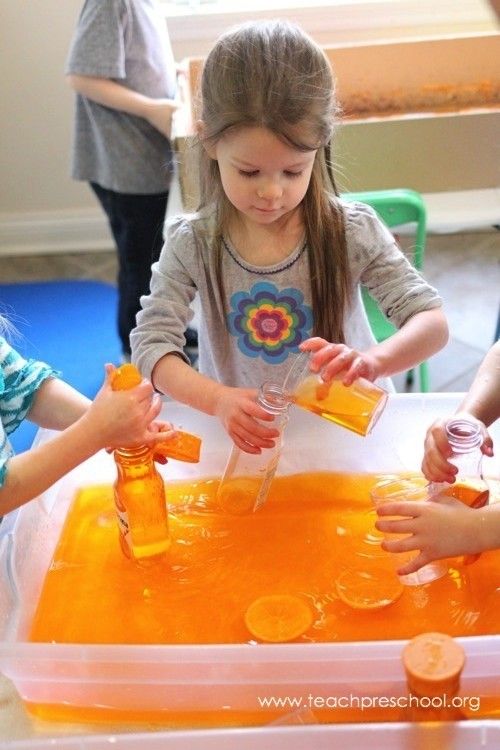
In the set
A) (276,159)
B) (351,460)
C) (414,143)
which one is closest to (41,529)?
(351,460)

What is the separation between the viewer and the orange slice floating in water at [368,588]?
73cm

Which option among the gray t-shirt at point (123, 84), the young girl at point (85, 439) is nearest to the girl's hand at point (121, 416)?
the young girl at point (85, 439)

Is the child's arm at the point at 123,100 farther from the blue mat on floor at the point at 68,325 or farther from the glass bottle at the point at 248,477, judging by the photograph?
the glass bottle at the point at 248,477

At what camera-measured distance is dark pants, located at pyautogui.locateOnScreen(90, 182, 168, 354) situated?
177 cm

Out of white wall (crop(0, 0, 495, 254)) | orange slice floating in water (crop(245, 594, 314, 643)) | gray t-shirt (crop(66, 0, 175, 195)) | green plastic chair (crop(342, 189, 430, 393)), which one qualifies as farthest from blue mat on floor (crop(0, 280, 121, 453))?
orange slice floating in water (crop(245, 594, 314, 643))

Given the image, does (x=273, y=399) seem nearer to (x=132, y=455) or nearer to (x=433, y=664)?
(x=132, y=455)

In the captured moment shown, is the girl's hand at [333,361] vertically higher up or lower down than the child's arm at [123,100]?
lower down

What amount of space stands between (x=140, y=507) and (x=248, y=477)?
0.15 m

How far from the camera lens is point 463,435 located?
740 mm

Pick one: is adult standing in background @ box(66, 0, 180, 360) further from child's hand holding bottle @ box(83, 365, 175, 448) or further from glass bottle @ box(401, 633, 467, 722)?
glass bottle @ box(401, 633, 467, 722)

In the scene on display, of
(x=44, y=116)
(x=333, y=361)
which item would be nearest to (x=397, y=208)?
(x=333, y=361)

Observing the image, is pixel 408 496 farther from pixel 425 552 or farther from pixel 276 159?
pixel 276 159

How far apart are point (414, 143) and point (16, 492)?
1.05 metres

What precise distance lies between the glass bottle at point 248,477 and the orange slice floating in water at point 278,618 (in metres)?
0.14
